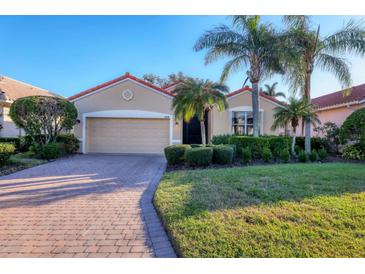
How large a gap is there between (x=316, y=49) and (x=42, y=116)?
51.3 ft

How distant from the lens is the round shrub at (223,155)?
29.7 ft

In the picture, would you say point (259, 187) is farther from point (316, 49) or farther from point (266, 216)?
point (316, 49)

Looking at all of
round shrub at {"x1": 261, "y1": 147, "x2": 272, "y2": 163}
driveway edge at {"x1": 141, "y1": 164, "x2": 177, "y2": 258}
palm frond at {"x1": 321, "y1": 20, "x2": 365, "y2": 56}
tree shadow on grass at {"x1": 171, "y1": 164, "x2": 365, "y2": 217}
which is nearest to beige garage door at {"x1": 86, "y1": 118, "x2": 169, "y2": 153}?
round shrub at {"x1": 261, "y1": 147, "x2": 272, "y2": 163}

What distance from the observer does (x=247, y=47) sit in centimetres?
1184

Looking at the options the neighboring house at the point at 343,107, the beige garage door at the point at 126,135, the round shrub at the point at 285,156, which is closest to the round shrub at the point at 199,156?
the round shrub at the point at 285,156

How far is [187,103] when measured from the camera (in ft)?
33.4

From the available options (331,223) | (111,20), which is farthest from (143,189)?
(111,20)

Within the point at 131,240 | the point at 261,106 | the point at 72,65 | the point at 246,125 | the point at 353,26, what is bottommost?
the point at 131,240

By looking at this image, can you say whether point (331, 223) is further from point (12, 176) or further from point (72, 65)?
point (72, 65)

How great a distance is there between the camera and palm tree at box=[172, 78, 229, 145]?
33.3 ft

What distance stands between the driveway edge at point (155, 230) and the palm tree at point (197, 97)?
217 inches

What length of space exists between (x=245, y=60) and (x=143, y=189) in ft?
32.1

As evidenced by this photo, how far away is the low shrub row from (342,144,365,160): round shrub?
608 centimetres

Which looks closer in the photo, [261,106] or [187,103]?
[187,103]
